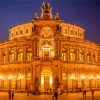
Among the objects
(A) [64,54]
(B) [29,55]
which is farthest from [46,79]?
(A) [64,54]

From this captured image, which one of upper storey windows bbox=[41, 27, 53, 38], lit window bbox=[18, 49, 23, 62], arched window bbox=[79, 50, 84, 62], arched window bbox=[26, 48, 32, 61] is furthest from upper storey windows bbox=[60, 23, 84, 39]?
lit window bbox=[18, 49, 23, 62]

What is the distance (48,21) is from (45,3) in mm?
6504

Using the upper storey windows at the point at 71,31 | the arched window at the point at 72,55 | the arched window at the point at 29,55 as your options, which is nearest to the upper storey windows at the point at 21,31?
the upper storey windows at the point at 71,31

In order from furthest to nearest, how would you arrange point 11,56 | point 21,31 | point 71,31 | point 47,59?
point 71,31
point 21,31
point 11,56
point 47,59

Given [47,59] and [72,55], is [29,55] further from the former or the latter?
[72,55]

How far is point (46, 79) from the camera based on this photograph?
60.6m

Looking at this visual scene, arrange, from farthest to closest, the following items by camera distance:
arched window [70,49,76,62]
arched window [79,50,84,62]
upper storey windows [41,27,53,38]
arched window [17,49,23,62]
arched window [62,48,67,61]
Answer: arched window [79,50,84,62], arched window [70,49,76,62], arched window [17,49,23,62], arched window [62,48,67,61], upper storey windows [41,27,53,38]

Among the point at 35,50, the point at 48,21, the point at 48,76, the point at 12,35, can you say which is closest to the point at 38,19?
the point at 48,21

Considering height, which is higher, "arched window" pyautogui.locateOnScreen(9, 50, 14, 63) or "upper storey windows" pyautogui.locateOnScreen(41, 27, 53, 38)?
"upper storey windows" pyautogui.locateOnScreen(41, 27, 53, 38)

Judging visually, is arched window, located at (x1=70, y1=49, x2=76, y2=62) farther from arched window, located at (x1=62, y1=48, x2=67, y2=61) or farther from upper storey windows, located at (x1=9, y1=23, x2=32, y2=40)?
upper storey windows, located at (x1=9, y1=23, x2=32, y2=40)

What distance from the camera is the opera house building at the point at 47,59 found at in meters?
59.9

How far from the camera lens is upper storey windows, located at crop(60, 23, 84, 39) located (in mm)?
73625

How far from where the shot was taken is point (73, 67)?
66688 mm

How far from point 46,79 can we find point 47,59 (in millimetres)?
4325
